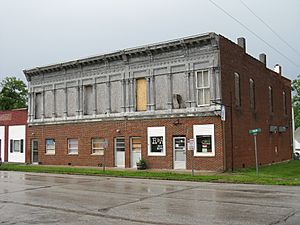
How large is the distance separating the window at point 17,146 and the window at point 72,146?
→ 25.0 ft

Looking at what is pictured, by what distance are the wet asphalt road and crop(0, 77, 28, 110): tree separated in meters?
49.0

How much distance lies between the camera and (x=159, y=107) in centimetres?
2620

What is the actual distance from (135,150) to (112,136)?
232 centimetres

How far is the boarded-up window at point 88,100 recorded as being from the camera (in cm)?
3017

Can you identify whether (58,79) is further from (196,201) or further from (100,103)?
(196,201)

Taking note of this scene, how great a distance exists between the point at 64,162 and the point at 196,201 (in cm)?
2070

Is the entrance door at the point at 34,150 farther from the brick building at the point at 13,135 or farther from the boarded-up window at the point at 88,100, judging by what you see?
the boarded-up window at the point at 88,100

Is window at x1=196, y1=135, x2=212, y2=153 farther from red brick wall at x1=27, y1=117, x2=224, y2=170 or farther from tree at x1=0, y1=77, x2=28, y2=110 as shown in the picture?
tree at x1=0, y1=77, x2=28, y2=110

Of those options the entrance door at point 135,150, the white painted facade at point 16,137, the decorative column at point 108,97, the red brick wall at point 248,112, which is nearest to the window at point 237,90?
the red brick wall at point 248,112

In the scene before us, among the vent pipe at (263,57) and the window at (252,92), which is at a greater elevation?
the vent pipe at (263,57)

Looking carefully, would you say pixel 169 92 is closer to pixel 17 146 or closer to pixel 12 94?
pixel 17 146

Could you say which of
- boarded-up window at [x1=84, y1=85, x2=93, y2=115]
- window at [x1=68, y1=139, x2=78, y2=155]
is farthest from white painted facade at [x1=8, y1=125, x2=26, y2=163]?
boarded-up window at [x1=84, y1=85, x2=93, y2=115]

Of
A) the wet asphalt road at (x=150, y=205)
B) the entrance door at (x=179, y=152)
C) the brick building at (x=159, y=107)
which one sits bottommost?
the wet asphalt road at (x=150, y=205)

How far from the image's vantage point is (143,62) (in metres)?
27.0
